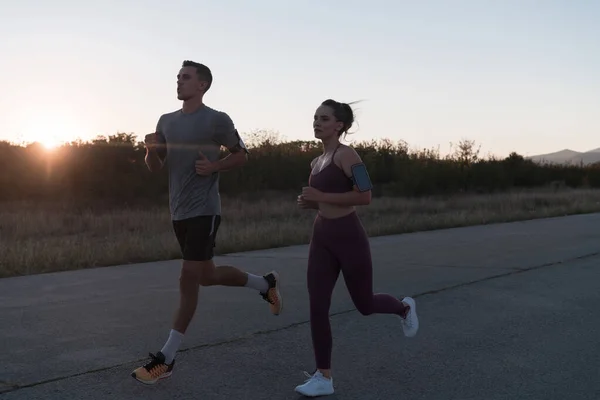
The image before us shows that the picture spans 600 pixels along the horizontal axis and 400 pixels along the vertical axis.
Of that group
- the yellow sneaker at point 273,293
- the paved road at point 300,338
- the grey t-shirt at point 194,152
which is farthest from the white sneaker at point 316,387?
Result: the yellow sneaker at point 273,293

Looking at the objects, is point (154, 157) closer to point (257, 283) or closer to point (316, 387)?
point (257, 283)

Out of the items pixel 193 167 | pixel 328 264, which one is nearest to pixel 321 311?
pixel 328 264

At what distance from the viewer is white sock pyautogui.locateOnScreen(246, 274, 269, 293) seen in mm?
5869

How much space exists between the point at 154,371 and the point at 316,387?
3.36ft

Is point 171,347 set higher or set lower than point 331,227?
lower

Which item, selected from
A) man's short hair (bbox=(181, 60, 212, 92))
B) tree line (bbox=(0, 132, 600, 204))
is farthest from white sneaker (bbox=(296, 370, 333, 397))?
tree line (bbox=(0, 132, 600, 204))

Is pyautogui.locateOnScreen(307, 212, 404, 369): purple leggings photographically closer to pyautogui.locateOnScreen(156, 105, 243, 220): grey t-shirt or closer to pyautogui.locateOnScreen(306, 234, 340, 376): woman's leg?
pyautogui.locateOnScreen(306, 234, 340, 376): woman's leg

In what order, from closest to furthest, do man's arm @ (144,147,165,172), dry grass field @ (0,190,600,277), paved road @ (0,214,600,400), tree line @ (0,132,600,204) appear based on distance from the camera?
1. paved road @ (0,214,600,400)
2. man's arm @ (144,147,165,172)
3. dry grass field @ (0,190,600,277)
4. tree line @ (0,132,600,204)

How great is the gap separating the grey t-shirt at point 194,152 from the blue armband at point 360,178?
0.98 m

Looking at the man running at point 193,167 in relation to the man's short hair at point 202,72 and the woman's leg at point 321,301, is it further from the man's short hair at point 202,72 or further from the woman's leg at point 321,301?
the woman's leg at point 321,301

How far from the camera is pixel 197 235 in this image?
16.1 ft

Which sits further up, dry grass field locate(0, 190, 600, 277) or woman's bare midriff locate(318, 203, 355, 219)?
woman's bare midriff locate(318, 203, 355, 219)

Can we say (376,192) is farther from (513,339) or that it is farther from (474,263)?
(513,339)

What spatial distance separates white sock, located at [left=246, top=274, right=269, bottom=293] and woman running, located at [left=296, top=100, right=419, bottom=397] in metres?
1.35
